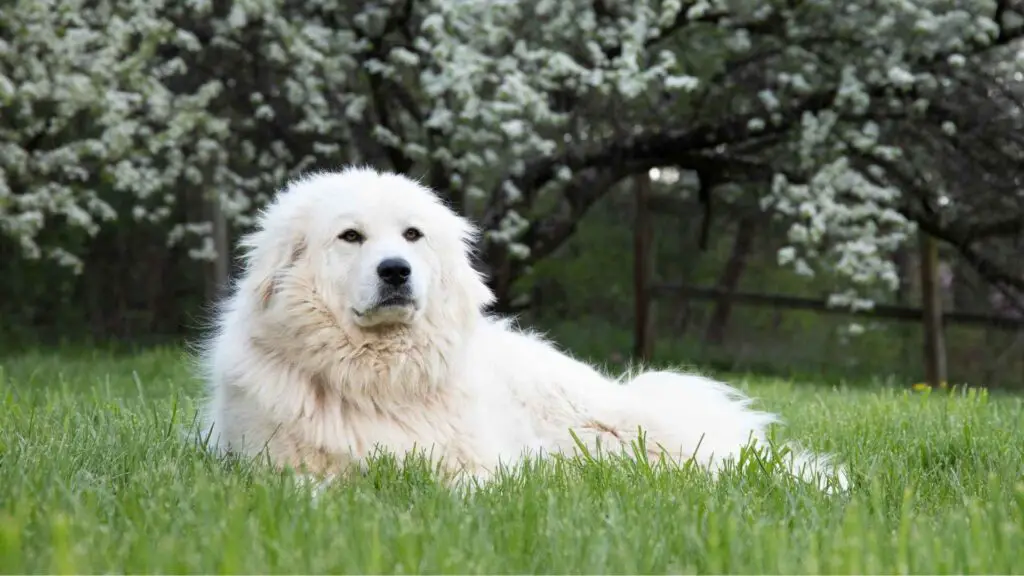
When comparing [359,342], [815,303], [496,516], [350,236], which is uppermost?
[350,236]

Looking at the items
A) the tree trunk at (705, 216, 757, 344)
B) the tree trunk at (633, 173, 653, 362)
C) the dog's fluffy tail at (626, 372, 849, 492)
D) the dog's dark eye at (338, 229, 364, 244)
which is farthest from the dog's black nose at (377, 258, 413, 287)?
the tree trunk at (705, 216, 757, 344)

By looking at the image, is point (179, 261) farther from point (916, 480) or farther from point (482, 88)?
point (916, 480)

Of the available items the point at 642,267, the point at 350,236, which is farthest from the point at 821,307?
the point at 350,236

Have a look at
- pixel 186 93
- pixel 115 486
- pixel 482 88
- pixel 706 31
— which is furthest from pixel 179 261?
pixel 115 486

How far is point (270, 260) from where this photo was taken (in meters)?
3.77

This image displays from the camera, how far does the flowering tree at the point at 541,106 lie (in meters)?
8.36

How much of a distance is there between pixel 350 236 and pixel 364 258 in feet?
0.42

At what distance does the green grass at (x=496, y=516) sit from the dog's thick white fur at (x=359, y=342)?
0.69 feet

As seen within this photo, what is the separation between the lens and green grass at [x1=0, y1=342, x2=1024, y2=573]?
2.26m

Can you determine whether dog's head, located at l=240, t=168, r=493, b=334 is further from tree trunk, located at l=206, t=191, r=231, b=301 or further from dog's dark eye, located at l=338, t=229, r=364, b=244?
tree trunk, located at l=206, t=191, r=231, b=301

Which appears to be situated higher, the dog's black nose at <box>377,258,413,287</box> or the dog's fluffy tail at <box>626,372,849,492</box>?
the dog's black nose at <box>377,258,413,287</box>

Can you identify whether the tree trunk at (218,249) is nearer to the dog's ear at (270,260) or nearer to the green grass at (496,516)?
the green grass at (496,516)

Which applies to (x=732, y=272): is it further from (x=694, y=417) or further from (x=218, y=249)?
(x=694, y=417)

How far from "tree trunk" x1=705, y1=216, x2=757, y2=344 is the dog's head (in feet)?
25.2
